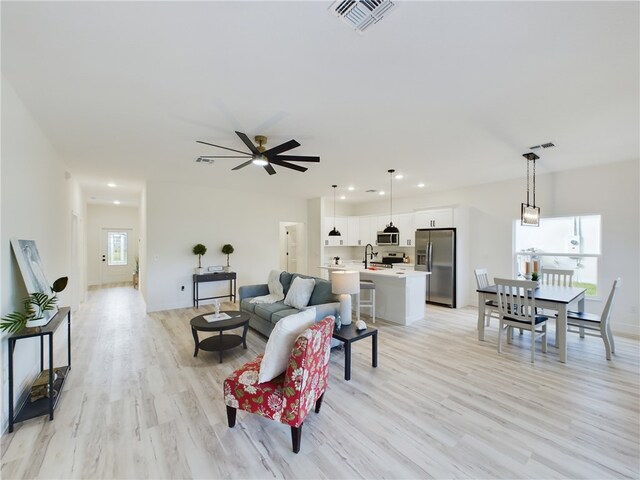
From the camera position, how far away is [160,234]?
19.9ft

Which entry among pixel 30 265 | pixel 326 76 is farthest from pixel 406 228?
pixel 30 265

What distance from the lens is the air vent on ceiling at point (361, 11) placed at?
1544 mm

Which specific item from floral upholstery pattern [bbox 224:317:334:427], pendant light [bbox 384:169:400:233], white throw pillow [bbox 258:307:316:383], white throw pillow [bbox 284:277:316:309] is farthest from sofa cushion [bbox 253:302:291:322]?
pendant light [bbox 384:169:400:233]

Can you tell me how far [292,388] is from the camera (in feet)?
6.42

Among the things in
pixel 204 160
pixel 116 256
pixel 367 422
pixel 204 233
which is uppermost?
pixel 204 160

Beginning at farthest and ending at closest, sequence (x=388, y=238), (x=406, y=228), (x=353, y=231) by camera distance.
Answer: (x=353, y=231)
(x=388, y=238)
(x=406, y=228)

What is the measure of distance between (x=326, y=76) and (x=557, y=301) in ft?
12.1

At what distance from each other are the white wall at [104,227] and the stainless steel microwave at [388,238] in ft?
28.2

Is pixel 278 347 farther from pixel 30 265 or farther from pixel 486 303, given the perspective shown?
pixel 486 303

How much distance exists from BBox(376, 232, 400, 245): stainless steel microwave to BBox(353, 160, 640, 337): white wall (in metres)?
1.73

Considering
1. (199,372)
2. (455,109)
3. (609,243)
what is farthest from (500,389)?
(609,243)

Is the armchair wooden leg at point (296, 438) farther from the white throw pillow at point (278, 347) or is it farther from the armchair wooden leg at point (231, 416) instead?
the armchair wooden leg at point (231, 416)

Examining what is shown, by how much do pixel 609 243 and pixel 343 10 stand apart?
5865mm

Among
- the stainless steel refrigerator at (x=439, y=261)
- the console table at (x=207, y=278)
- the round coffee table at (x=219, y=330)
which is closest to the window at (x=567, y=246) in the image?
the stainless steel refrigerator at (x=439, y=261)
